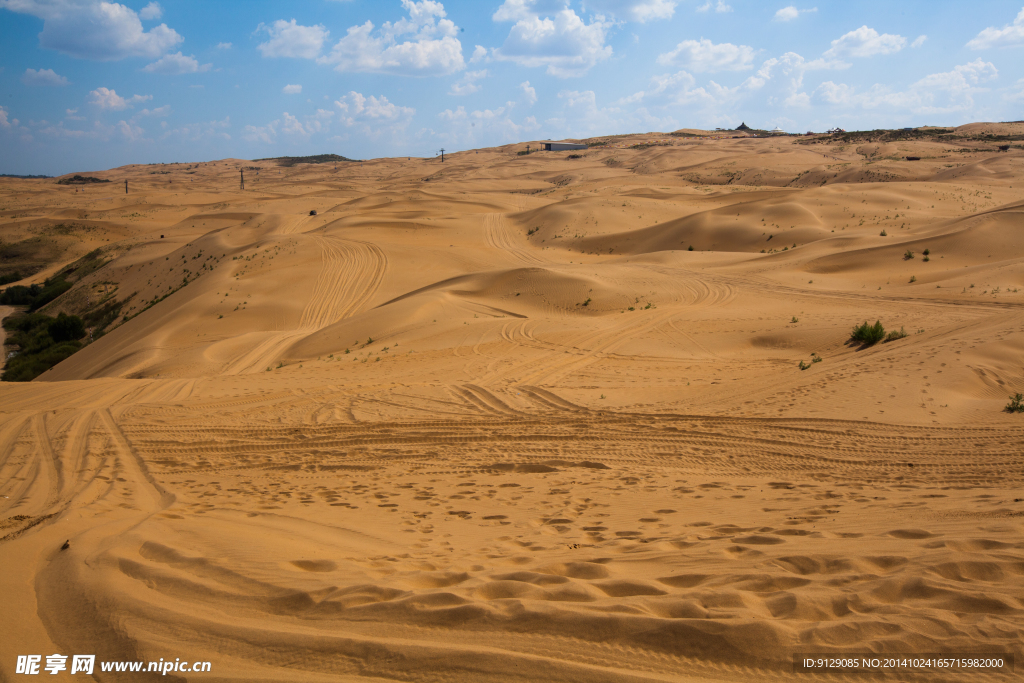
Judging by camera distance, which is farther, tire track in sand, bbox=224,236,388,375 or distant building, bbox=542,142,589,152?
distant building, bbox=542,142,589,152

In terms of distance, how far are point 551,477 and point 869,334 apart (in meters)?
8.98

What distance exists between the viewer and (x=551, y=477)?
6680 millimetres

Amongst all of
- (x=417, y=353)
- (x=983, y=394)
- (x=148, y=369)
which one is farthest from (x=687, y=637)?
(x=148, y=369)

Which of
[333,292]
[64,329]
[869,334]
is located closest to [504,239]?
[333,292]

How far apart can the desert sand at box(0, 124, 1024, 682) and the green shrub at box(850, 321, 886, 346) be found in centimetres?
33

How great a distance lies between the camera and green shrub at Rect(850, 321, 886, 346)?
1184 centimetres

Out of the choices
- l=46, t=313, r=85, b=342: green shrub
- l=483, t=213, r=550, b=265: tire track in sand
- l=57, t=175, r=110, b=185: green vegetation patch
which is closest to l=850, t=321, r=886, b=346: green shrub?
l=483, t=213, r=550, b=265: tire track in sand

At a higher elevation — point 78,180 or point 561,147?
point 561,147

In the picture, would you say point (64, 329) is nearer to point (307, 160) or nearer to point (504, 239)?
point (504, 239)

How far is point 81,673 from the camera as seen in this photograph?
10.1ft

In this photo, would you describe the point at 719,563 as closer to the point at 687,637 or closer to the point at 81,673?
the point at 687,637

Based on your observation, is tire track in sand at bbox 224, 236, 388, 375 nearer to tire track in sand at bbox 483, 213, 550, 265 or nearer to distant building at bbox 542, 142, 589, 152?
tire track in sand at bbox 483, 213, 550, 265

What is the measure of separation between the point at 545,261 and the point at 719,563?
84.2 ft

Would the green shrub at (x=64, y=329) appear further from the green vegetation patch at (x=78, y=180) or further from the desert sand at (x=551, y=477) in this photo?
the green vegetation patch at (x=78, y=180)
